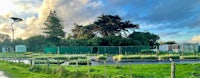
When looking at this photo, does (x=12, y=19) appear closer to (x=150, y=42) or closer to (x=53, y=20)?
(x=53, y=20)

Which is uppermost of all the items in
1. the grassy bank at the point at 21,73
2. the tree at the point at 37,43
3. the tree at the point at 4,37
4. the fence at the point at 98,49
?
the tree at the point at 4,37

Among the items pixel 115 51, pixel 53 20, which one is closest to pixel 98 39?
pixel 115 51

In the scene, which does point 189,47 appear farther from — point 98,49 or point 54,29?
point 54,29

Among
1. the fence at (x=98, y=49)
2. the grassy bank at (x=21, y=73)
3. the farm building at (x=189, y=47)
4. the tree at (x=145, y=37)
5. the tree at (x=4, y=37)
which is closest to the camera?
the grassy bank at (x=21, y=73)

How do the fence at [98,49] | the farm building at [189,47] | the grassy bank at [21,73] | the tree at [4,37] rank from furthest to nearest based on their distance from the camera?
the tree at [4,37] → the fence at [98,49] → the farm building at [189,47] → the grassy bank at [21,73]

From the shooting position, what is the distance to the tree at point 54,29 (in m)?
89.6

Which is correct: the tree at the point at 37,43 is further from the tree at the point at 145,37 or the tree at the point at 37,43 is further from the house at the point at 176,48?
the house at the point at 176,48

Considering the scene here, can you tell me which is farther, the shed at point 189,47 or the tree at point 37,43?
the tree at point 37,43

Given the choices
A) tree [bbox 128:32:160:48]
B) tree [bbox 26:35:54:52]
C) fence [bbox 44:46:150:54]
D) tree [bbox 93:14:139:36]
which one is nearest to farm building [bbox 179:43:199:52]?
fence [bbox 44:46:150:54]

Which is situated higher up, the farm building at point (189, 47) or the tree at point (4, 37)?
the tree at point (4, 37)

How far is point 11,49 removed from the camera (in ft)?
307

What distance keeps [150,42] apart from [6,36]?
44816 millimetres

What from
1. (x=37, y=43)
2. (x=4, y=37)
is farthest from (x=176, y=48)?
(x=4, y=37)

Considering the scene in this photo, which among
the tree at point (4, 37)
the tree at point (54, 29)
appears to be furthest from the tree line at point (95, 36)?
the tree at point (4, 37)
